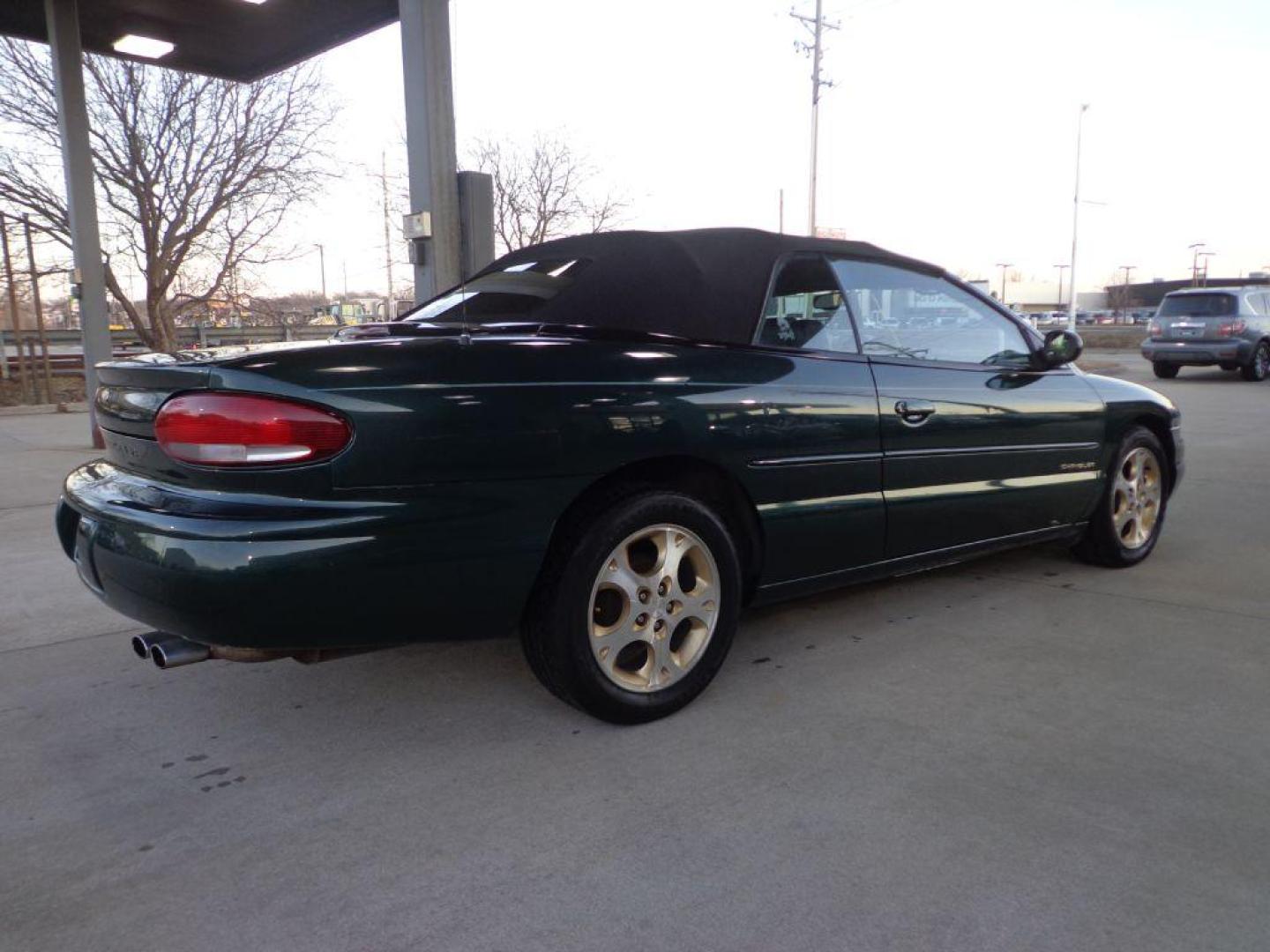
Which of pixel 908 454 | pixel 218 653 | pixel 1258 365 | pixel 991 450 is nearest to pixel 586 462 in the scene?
pixel 218 653

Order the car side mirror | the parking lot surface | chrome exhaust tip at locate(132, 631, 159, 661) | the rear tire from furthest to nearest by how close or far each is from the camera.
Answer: the rear tire
the car side mirror
chrome exhaust tip at locate(132, 631, 159, 661)
the parking lot surface

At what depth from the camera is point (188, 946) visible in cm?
184

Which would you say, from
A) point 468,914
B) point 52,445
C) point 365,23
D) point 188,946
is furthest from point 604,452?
point 52,445

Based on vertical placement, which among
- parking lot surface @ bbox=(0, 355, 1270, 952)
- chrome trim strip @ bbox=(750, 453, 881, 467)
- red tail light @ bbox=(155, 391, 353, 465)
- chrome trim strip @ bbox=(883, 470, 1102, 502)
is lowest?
parking lot surface @ bbox=(0, 355, 1270, 952)

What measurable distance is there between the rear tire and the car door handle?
16.9 metres

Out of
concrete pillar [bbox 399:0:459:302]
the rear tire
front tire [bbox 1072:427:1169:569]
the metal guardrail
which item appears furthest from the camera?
the metal guardrail

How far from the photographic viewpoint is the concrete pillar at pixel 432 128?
674 centimetres

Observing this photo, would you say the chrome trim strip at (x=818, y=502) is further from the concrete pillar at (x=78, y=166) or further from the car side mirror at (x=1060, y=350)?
the concrete pillar at (x=78, y=166)

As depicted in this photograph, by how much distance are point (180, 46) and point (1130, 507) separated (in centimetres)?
1039

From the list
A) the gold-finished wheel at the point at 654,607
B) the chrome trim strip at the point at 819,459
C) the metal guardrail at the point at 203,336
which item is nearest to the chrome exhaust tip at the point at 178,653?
the gold-finished wheel at the point at 654,607

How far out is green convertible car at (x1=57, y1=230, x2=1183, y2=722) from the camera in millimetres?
2277

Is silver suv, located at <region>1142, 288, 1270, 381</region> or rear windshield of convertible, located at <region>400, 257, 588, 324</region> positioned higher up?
rear windshield of convertible, located at <region>400, 257, 588, 324</region>

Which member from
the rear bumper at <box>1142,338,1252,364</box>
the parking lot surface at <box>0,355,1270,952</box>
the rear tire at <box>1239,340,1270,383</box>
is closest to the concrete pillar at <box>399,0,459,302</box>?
the parking lot surface at <box>0,355,1270,952</box>

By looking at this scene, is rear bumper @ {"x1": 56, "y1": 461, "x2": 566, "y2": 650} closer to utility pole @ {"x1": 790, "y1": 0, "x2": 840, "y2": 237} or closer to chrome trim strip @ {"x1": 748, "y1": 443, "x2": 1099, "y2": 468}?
chrome trim strip @ {"x1": 748, "y1": 443, "x2": 1099, "y2": 468}
